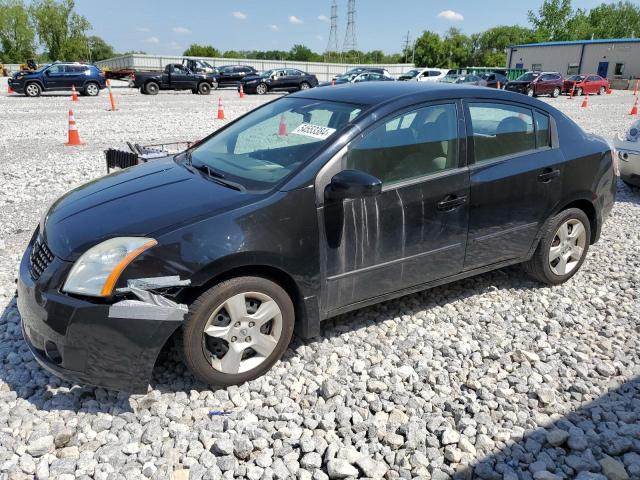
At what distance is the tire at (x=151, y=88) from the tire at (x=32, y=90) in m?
5.03

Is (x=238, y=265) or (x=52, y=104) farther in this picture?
(x=52, y=104)

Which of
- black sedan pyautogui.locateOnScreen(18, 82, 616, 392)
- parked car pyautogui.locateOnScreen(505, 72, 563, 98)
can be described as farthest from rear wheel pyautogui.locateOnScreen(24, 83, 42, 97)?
parked car pyautogui.locateOnScreen(505, 72, 563, 98)

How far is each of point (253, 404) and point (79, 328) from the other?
3.34 ft

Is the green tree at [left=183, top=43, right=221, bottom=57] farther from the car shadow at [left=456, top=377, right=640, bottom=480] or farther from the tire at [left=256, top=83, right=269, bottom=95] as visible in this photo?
the car shadow at [left=456, top=377, right=640, bottom=480]

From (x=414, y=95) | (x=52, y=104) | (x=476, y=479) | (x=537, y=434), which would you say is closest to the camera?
(x=476, y=479)

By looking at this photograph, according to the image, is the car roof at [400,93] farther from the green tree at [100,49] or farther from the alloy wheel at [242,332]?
the green tree at [100,49]

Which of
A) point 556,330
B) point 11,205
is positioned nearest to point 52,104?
point 11,205

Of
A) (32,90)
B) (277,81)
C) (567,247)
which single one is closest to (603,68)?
(277,81)

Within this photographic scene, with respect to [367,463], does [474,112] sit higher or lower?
higher

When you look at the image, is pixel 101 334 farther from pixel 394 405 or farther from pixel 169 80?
pixel 169 80

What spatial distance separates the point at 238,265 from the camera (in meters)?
2.76

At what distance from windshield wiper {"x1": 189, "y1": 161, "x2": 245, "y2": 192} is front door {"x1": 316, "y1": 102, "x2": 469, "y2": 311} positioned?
0.50 m

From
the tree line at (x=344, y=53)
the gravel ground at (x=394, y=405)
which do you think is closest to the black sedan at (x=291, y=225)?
the gravel ground at (x=394, y=405)

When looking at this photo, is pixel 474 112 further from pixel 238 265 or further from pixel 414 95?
pixel 238 265
